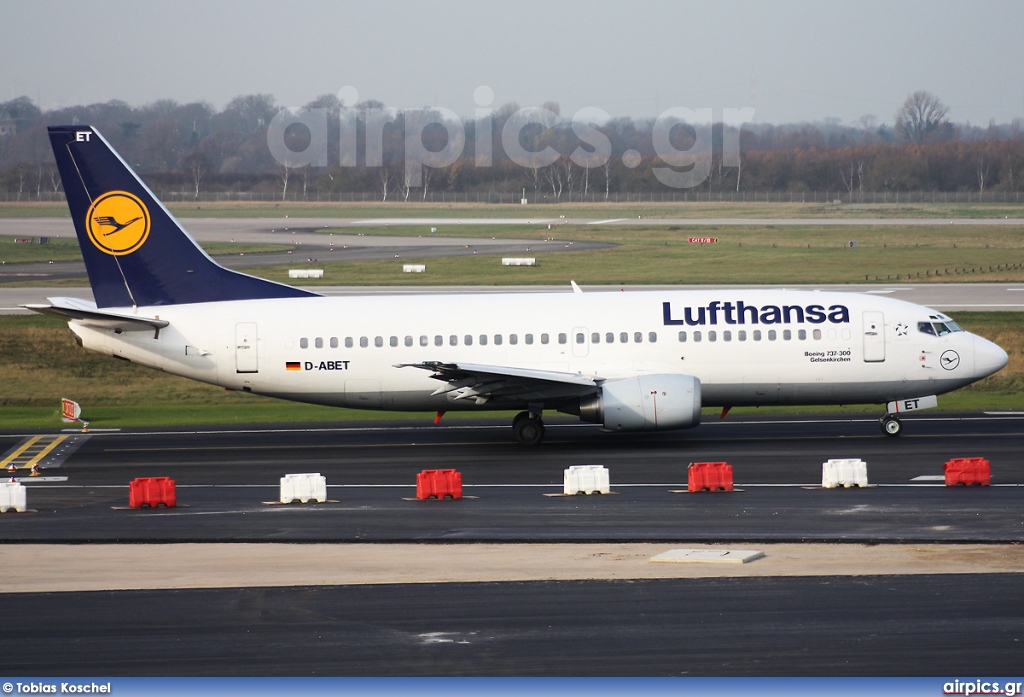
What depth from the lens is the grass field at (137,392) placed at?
146 feet

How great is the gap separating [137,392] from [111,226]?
57.4 feet

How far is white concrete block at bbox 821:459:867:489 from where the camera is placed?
27.4m

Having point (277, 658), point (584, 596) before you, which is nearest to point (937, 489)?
point (584, 596)

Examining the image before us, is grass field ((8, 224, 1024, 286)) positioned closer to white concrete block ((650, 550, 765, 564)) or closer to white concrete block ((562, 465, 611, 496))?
white concrete block ((562, 465, 611, 496))

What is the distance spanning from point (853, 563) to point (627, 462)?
12.1 metres

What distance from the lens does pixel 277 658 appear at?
15.7 metres

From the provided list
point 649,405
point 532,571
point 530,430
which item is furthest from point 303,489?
point 649,405

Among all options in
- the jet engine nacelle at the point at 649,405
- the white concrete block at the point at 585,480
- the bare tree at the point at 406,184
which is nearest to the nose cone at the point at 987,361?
the jet engine nacelle at the point at 649,405

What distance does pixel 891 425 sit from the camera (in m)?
35.0

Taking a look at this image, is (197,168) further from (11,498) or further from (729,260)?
(11,498)

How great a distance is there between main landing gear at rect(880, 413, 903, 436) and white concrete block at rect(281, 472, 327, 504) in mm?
17186

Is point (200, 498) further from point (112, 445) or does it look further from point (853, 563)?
point (853, 563)

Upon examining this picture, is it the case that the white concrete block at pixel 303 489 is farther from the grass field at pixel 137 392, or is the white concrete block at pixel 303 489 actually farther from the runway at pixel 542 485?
the grass field at pixel 137 392

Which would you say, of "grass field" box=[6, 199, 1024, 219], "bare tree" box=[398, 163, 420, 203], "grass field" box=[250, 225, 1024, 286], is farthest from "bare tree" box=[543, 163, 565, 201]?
"grass field" box=[250, 225, 1024, 286]
